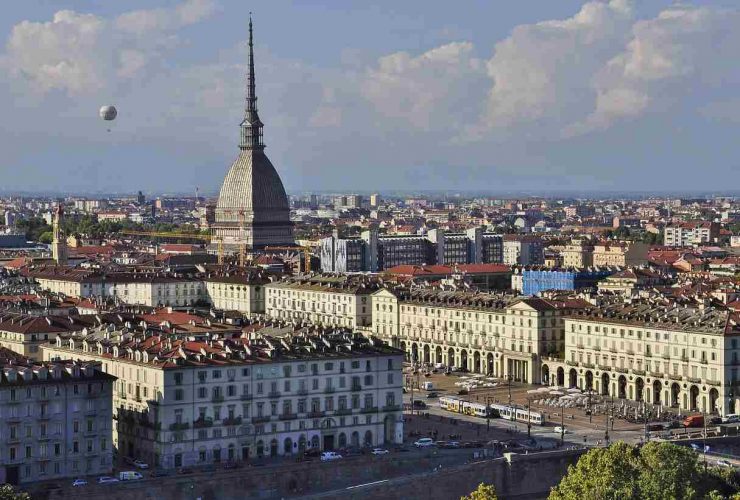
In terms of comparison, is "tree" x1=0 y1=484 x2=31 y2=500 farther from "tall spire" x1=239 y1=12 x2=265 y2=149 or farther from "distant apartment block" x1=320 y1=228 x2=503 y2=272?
"tall spire" x1=239 y1=12 x2=265 y2=149

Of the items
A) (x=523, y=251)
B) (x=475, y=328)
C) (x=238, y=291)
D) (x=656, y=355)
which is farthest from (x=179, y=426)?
(x=523, y=251)

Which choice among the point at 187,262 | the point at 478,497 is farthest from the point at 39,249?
the point at 478,497

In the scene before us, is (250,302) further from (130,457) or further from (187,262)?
(130,457)

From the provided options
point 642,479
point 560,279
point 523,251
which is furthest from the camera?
point 523,251

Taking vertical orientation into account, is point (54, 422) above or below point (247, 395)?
below

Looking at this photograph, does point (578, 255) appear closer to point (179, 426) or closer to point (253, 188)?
point (253, 188)

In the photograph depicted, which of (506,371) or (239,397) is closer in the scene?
(239,397)

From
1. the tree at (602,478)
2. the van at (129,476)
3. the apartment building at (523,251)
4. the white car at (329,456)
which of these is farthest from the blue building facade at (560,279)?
the van at (129,476)
